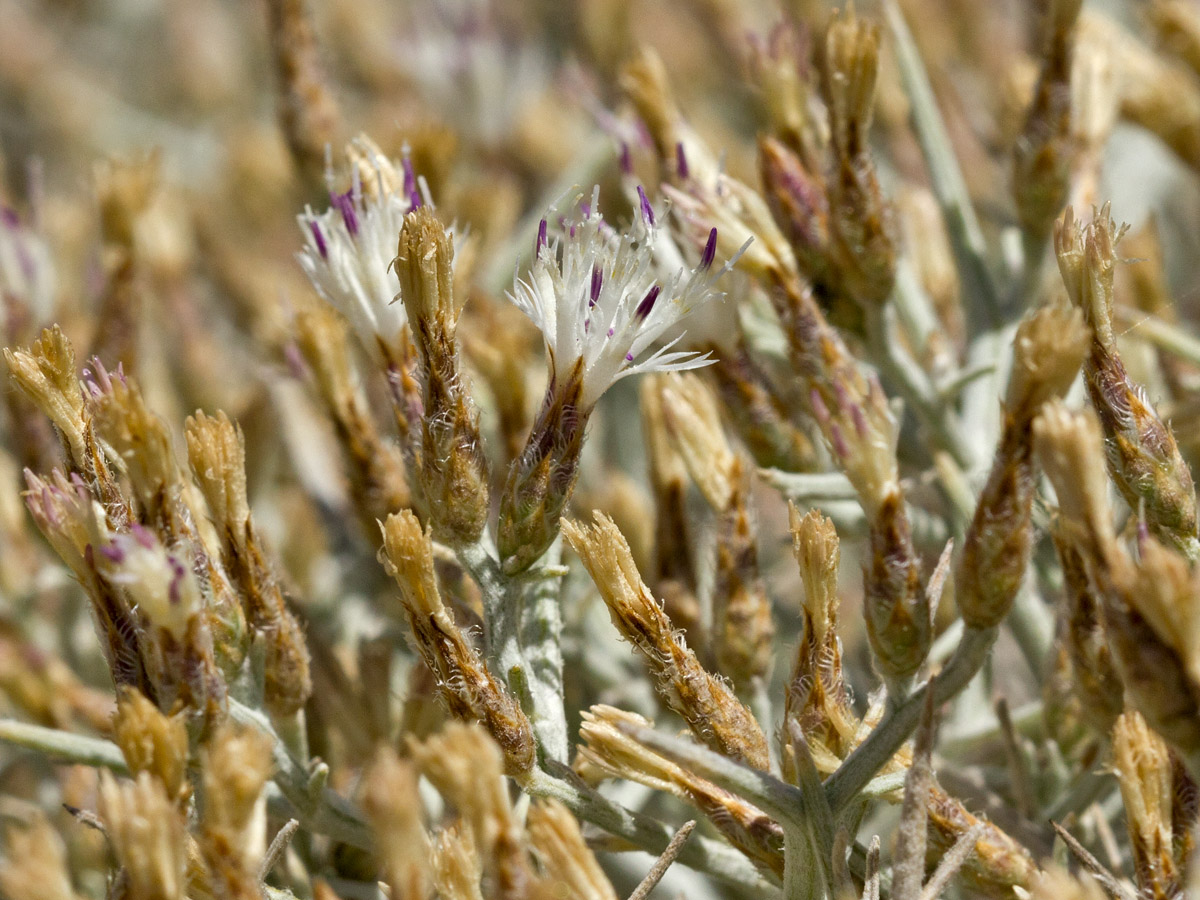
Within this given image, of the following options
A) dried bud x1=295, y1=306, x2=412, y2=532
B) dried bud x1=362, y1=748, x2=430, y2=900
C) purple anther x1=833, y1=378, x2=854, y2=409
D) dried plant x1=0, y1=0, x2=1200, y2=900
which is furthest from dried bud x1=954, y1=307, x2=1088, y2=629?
dried bud x1=295, y1=306, x2=412, y2=532

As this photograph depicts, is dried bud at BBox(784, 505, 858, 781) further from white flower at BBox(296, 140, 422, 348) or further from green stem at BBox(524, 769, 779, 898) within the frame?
white flower at BBox(296, 140, 422, 348)

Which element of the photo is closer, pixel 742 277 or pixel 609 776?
pixel 609 776

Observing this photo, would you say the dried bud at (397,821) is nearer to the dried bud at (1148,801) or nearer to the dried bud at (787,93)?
the dried bud at (1148,801)

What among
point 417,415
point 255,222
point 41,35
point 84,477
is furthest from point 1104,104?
point 41,35

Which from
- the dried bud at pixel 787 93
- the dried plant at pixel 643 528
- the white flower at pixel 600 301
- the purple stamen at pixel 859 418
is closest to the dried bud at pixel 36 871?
the dried plant at pixel 643 528

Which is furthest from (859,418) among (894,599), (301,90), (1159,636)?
(301,90)

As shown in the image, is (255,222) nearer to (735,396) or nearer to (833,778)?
(735,396)

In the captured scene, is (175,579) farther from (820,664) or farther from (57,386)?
(820,664)
